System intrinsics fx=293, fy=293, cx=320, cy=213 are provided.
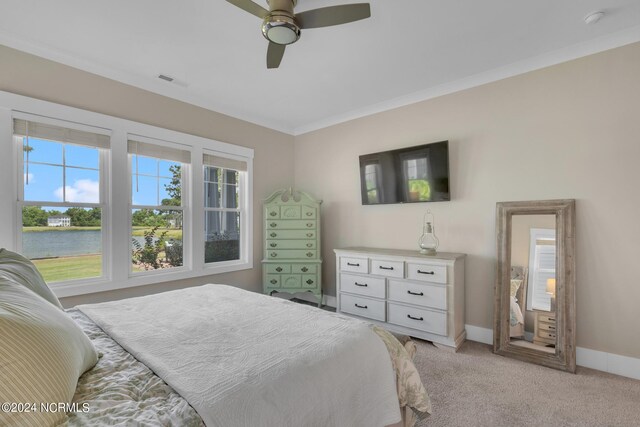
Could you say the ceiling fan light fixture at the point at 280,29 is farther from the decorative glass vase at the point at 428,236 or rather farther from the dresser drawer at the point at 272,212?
the dresser drawer at the point at 272,212

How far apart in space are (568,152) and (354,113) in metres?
2.38

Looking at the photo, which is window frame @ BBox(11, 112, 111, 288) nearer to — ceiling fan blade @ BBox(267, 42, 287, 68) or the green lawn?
the green lawn

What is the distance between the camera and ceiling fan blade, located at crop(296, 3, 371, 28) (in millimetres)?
1674

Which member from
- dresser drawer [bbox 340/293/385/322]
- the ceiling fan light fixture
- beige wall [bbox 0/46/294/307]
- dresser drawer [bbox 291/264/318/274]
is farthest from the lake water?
dresser drawer [bbox 340/293/385/322]

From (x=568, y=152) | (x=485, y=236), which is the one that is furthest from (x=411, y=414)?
(x=568, y=152)

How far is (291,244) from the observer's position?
405 centimetres

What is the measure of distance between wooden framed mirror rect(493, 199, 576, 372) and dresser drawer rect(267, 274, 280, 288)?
257cm

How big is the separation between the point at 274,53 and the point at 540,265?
2.90 m

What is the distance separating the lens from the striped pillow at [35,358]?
2.39ft

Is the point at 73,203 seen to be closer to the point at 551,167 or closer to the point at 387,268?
the point at 387,268

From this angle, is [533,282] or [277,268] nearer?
[533,282]

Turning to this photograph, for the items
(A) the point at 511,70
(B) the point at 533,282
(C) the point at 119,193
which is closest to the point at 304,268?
(C) the point at 119,193

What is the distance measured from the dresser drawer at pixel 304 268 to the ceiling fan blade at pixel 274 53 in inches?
101

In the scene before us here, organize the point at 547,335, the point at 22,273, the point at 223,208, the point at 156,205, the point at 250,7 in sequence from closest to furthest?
the point at 22,273 → the point at 250,7 → the point at 547,335 → the point at 156,205 → the point at 223,208
